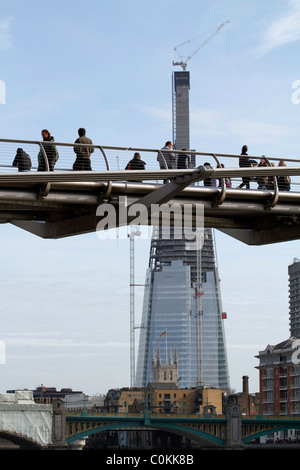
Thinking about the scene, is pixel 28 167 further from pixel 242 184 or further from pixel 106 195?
pixel 242 184

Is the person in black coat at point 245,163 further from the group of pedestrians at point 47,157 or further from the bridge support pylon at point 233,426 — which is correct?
the bridge support pylon at point 233,426

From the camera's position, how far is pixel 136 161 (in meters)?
33.8

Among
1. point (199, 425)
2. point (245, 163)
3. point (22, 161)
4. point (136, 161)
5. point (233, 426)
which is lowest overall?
point (233, 426)

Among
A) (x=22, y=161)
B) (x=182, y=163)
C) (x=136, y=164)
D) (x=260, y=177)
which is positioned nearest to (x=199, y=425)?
(x=260, y=177)

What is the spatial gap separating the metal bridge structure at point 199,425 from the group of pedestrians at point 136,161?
84.0 m

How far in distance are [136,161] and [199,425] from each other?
307ft

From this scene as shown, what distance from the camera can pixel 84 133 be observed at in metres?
32.6

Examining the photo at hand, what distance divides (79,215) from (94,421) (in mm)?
86276

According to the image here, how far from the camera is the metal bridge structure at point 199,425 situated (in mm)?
119688

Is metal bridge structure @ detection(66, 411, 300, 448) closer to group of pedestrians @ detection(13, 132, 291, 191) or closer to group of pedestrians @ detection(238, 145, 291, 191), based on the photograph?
group of pedestrians @ detection(238, 145, 291, 191)

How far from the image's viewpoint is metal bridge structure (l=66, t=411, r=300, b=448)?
119688 millimetres

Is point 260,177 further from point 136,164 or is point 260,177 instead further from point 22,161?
point 22,161

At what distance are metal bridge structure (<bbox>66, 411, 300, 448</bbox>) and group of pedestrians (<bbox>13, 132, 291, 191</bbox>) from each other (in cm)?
8404
